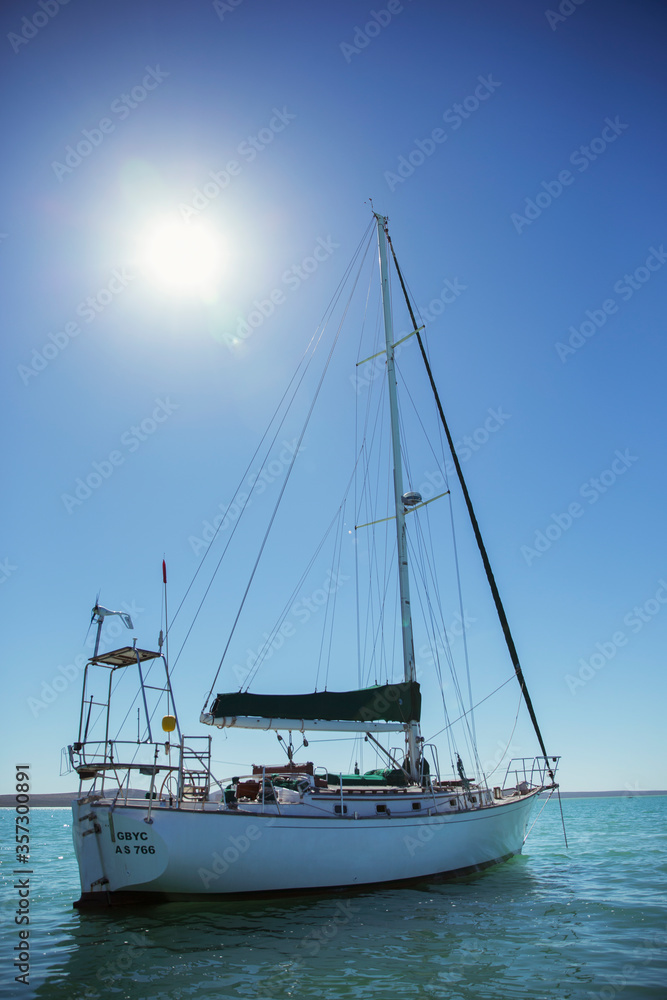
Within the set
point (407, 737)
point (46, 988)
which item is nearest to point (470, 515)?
point (407, 737)

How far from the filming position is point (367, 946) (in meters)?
10.0

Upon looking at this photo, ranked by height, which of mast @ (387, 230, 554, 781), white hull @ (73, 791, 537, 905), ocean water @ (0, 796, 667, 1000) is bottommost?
ocean water @ (0, 796, 667, 1000)

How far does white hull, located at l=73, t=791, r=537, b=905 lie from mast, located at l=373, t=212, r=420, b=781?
3.38m

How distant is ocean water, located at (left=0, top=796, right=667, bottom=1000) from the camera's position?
8.23 meters

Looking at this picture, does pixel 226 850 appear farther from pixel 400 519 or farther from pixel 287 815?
pixel 400 519

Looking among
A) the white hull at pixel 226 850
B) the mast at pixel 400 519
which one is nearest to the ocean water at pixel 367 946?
the white hull at pixel 226 850

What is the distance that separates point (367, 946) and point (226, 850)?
354 cm

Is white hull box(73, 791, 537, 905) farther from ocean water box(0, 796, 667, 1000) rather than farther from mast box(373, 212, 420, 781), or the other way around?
mast box(373, 212, 420, 781)

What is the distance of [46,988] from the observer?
8.32 metres

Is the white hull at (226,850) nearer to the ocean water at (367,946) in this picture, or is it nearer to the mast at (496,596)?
the ocean water at (367,946)

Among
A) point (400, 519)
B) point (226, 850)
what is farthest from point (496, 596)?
point (226, 850)

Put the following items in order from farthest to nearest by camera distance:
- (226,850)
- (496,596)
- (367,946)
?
(496,596) → (226,850) → (367,946)

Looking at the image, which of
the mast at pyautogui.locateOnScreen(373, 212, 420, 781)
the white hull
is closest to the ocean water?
the white hull

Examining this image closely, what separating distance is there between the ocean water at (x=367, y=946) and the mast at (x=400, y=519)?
3.85 metres
